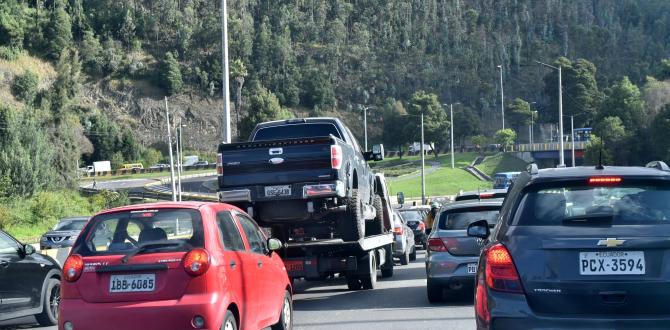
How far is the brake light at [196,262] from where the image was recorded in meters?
8.41

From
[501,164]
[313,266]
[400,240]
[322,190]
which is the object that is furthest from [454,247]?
[501,164]

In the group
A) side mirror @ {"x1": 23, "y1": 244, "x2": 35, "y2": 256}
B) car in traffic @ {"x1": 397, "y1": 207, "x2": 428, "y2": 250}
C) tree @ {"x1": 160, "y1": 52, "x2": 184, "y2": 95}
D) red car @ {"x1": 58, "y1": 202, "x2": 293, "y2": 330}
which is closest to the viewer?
red car @ {"x1": 58, "y1": 202, "x2": 293, "y2": 330}

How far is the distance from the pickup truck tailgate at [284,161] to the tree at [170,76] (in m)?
111

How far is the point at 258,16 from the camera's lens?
512 feet

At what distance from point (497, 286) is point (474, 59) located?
470 ft

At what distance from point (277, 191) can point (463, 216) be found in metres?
3.02

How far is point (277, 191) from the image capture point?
15.2 meters

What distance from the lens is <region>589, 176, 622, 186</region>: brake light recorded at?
22.4 feet

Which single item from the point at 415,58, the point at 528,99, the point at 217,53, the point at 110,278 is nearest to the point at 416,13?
the point at 415,58

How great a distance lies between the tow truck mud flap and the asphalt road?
1.72 ft

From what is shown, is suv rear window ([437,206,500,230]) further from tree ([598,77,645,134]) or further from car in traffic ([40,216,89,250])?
tree ([598,77,645,134])

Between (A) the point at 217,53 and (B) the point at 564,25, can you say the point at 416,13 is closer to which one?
(B) the point at 564,25

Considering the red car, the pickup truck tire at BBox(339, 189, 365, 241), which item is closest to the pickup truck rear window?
the pickup truck tire at BBox(339, 189, 365, 241)

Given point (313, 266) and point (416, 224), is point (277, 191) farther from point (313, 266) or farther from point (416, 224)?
point (416, 224)
